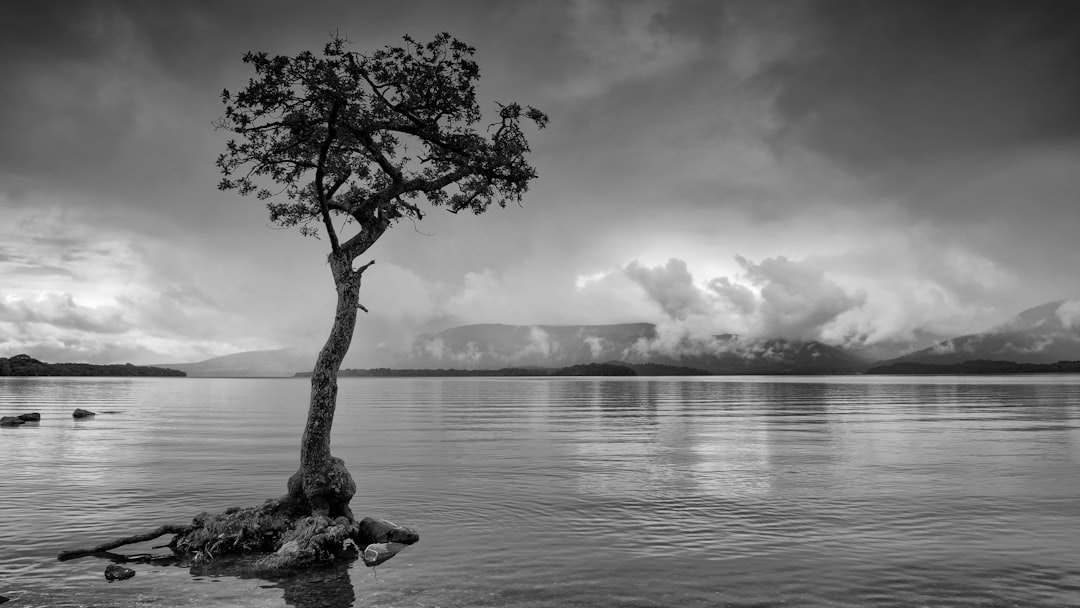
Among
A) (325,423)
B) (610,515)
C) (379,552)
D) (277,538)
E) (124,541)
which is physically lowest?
(610,515)

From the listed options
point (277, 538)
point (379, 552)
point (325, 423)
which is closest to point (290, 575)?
point (379, 552)

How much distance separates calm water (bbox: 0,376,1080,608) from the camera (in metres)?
15.0

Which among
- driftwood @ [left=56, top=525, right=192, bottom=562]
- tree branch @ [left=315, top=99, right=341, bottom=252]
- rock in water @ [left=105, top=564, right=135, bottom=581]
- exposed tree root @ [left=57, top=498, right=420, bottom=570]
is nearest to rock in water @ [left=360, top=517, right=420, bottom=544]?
exposed tree root @ [left=57, top=498, right=420, bottom=570]

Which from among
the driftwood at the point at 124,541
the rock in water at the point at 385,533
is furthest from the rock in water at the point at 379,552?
the driftwood at the point at 124,541

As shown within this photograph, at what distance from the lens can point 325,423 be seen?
20.0 metres

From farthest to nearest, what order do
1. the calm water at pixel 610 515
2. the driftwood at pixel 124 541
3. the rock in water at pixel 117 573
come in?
the driftwood at pixel 124 541, the rock in water at pixel 117 573, the calm water at pixel 610 515

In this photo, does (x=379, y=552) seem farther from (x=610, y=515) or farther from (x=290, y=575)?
(x=610, y=515)

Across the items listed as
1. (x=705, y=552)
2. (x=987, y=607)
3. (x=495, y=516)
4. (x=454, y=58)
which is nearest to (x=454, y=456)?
(x=495, y=516)

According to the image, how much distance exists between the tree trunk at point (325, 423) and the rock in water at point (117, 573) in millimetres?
4815

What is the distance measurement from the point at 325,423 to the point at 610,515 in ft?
35.8

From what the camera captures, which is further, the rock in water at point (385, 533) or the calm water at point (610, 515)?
the rock in water at point (385, 533)

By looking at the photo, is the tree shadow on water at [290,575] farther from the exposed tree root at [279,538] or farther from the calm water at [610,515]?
the exposed tree root at [279,538]

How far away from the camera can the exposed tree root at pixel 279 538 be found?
17.5 meters

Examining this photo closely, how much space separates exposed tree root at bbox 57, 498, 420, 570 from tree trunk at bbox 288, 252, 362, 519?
0.63 metres
